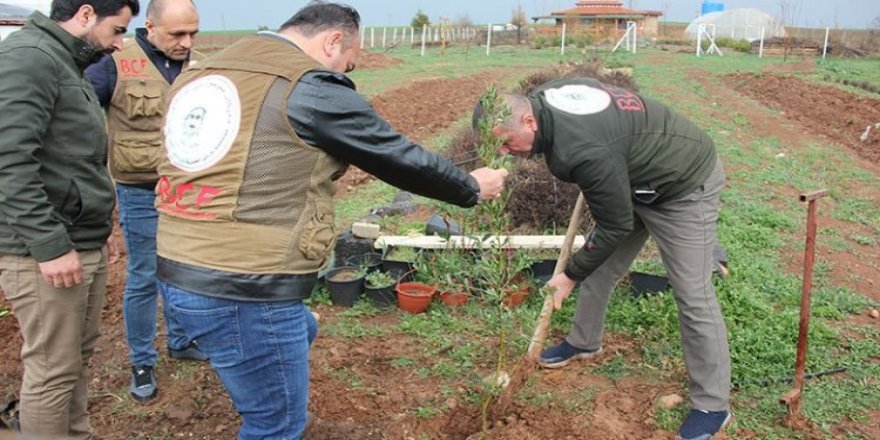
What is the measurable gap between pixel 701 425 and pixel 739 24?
178 ft

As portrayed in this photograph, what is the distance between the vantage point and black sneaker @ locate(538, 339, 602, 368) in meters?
4.04

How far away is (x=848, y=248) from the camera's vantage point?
6277 mm

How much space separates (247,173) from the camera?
6.84ft

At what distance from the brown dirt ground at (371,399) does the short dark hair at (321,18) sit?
190cm

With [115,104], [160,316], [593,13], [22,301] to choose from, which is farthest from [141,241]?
[593,13]

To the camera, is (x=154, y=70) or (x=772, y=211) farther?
(x=772, y=211)

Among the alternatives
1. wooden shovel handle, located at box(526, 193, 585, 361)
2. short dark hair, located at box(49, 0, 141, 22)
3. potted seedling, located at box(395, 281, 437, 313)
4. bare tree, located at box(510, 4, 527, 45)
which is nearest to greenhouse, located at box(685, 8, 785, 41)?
bare tree, located at box(510, 4, 527, 45)

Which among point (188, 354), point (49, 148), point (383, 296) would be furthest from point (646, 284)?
point (49, 148)

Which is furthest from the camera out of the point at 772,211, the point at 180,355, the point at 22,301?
the point at 772,211

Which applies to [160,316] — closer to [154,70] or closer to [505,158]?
[154,70]

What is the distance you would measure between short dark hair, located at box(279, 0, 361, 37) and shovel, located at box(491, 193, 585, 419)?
166 cm

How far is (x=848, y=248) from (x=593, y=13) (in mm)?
49832

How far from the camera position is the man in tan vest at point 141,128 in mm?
3436

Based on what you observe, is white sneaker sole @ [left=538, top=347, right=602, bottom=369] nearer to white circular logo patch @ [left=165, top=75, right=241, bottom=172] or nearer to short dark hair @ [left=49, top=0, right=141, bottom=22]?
white circular logo patch @ [left=165, top=75, right=241, bottom=172]
